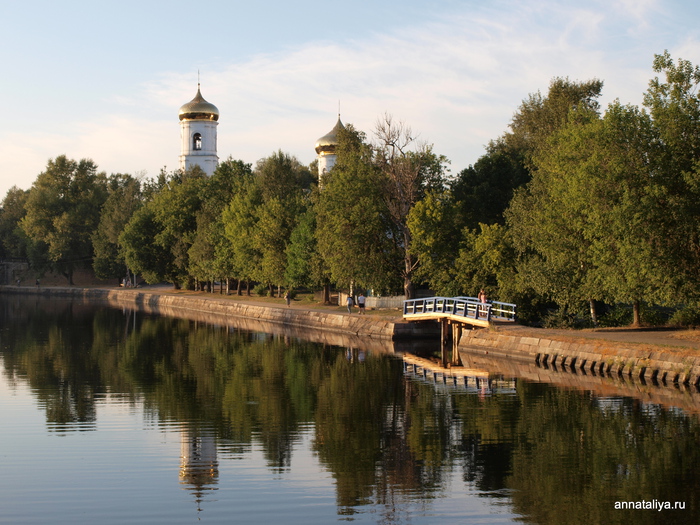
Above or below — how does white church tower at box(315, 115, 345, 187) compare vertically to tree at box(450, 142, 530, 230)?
above

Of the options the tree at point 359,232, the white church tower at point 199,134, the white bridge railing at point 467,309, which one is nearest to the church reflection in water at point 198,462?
the white bridge railing at point 467,309

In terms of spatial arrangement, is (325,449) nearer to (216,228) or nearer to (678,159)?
(678,159)

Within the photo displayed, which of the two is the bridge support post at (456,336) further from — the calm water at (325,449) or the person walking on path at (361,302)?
the person walking on path at (361,302)

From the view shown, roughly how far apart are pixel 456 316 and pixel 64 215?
78.1 meters

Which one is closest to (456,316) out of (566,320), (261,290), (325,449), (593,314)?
(566,320)

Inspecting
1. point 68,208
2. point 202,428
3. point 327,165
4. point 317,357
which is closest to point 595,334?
point 317,357

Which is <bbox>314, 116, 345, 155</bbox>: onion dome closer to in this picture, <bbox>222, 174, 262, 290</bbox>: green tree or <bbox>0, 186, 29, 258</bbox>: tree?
<bbox>222, 174, 262, 290</bbox>: green tree

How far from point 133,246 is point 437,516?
76.7 m

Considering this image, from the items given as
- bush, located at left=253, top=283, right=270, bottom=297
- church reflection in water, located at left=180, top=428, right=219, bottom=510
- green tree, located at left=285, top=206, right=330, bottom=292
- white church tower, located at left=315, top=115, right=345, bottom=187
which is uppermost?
white church tower, located at left=315, top=115, right=345, bottom=187

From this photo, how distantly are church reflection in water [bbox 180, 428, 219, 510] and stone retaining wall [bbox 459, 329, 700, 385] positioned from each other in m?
14.7

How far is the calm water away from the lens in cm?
1511

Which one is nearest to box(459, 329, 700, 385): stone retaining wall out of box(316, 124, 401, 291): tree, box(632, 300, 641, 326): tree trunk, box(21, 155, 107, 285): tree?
box(632, 300, 641, 326): tree trunk

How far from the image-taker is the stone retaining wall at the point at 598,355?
88.5 ft

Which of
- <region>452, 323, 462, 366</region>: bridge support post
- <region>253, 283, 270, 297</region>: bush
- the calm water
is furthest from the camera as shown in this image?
<region>253, 283, 270, 297</region>: bush
